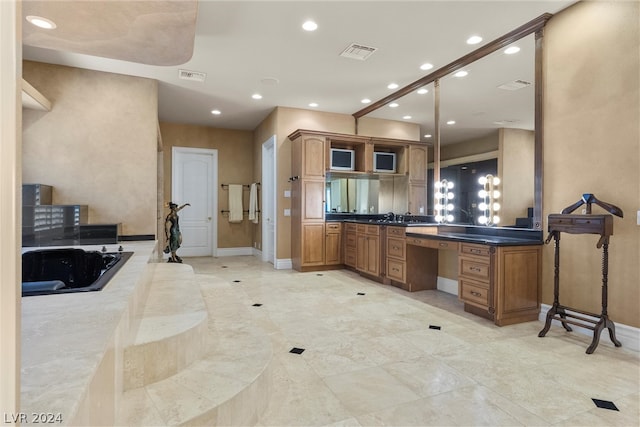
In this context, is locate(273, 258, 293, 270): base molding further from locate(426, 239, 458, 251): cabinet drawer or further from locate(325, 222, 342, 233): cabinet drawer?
locate(426, 239, 458, 251): cabinet drawer

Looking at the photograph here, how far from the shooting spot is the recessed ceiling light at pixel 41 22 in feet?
6.60

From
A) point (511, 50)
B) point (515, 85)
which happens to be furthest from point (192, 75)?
point (515, 85)

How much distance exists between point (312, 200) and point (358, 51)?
2.48 m

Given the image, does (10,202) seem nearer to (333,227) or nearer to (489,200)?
(489,200)

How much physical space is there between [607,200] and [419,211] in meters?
2.68

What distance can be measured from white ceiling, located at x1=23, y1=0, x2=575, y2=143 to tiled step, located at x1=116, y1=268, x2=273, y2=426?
81.3 inches

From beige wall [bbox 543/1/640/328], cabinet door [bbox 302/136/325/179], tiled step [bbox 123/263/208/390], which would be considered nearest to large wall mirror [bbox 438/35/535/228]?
beige wall [bbox 543/1/640/328]

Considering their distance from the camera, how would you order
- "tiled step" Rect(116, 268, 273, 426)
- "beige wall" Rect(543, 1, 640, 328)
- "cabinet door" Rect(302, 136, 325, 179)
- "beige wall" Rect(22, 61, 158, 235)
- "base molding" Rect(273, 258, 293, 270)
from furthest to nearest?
1. "base molding" Rect(273, 258, 293, 270)
2. "cabinet door" Rect(302, 136, 325, 179)
3. "beige wall" Rect(22, 61, 158, 235)
4. "beige wall" Rect(543, 1, 640, 328)
5. "tiled step" Rect(116, 268, 273, 426)

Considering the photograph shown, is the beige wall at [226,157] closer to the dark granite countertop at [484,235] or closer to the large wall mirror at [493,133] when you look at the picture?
the dark granite countertop at [484,235]

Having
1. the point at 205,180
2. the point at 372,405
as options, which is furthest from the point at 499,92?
the point at 205,180

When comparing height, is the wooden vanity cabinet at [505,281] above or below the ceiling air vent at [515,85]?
below

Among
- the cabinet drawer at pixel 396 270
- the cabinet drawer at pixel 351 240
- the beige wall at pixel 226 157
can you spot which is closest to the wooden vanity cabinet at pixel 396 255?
the cabinet drawer at pixel 396 270

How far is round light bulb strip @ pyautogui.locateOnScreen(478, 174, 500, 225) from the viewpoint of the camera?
12.1ft

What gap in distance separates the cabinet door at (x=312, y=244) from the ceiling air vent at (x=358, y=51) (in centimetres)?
270
